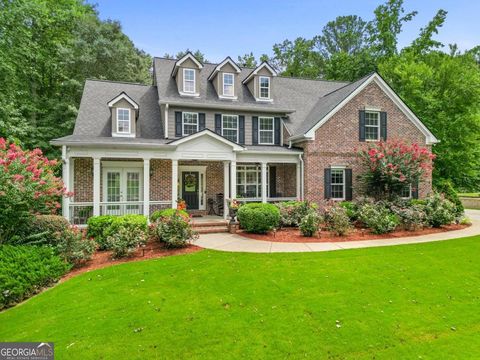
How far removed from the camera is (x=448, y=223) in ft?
47.4

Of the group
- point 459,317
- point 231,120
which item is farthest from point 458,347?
point 231,120

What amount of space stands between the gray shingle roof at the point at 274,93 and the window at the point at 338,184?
3.30 meters

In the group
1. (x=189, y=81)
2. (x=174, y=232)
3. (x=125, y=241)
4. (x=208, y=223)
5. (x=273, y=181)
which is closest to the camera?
(x=125, y=241)

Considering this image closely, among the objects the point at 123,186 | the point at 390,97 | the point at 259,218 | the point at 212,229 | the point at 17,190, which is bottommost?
the point at 212,229

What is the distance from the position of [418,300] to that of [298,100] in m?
15.6

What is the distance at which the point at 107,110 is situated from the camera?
54.4 feet

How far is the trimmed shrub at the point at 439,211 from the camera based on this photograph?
45.7 feet

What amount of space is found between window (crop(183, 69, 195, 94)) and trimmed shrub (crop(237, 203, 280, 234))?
8.18 m

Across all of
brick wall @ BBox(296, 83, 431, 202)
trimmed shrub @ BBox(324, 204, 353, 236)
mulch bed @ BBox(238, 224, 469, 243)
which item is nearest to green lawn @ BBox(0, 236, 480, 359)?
mulch bed @ BBox(238, 224, 469, 243)

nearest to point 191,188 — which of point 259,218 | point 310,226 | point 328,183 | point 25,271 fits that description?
point 259,218

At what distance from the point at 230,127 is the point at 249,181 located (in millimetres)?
3262

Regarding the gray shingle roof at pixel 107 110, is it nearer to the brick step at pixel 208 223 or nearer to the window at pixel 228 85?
the window at pixel 228 85

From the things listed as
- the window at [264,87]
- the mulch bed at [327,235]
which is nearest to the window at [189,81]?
the window at [264,87]

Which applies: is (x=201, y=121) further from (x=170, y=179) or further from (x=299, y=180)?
(x=299, y=180)
